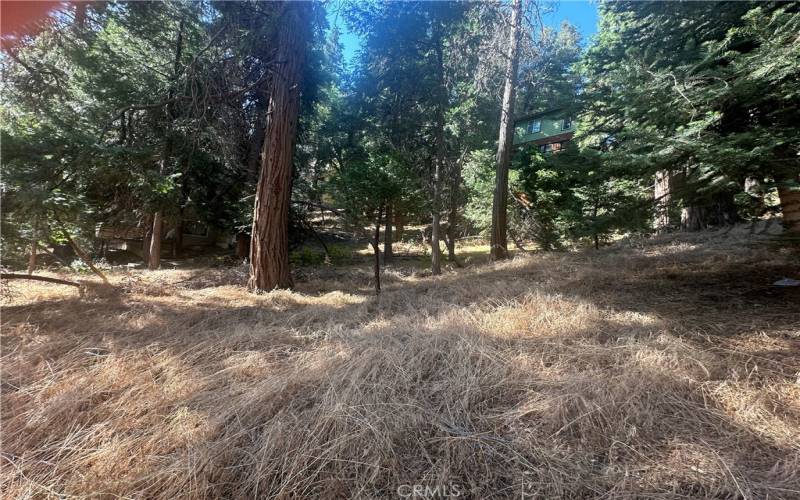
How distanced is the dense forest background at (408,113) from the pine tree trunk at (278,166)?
0.04m


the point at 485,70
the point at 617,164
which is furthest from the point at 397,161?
the point at 617,164

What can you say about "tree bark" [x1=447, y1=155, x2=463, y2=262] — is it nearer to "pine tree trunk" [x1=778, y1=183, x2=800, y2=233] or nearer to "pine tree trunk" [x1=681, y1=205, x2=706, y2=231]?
"pine tree trunk" [x1=681, y1=205, x2=706, y2=231]

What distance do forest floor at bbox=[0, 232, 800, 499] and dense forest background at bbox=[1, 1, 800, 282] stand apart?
1.49 meters

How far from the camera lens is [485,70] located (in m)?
8.00

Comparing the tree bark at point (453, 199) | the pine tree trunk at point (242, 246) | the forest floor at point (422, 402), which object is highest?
the tree bark at point (453, 199)

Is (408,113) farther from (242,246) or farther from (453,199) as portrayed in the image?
(242,246)

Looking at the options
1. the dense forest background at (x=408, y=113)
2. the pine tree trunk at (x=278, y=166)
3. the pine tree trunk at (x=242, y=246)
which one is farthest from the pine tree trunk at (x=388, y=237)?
the pine tree trunk at (x=242, y=246)

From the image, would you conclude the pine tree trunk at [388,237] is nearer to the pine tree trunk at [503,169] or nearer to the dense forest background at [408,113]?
the dense forest background at [408,113]

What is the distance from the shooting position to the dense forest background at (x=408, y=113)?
304 centimetres

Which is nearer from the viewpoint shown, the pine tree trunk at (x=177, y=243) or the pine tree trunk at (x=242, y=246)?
the pine tree trunk at (x=242, y=246)

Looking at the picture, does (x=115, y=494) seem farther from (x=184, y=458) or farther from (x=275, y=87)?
(x=275, y=87)

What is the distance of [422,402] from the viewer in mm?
1874

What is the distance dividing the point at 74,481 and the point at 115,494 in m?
0.23

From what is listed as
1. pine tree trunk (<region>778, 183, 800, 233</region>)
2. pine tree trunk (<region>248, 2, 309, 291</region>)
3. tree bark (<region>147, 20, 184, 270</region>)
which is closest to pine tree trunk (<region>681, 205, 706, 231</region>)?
pine tree trunk (<region>778, 183, 800, 233</region>)
